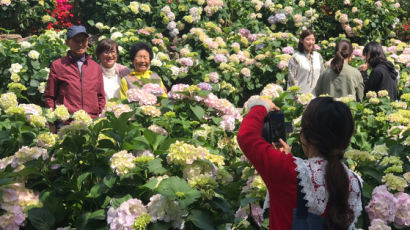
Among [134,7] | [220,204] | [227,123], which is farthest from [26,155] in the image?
[134,7]

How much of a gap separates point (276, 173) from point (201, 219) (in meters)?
0.38

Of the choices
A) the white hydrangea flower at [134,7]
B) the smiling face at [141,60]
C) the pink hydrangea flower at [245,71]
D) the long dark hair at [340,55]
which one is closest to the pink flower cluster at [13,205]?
the smiling face at [141,60]

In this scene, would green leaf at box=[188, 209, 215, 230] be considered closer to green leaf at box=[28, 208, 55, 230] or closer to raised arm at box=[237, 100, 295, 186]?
raised arm at box=[237, 100, 295, 186]

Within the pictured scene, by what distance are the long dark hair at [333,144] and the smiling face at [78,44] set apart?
8.85 feet

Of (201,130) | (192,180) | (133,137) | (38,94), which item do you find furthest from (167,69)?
(192,180)

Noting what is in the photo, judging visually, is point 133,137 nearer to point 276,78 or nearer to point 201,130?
point 201,130

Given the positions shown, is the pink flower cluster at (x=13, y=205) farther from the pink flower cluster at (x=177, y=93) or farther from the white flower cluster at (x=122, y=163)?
the pink flower cluster at (x=177, y=93)

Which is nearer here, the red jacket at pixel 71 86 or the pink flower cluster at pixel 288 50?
the red jacket at pixel 71 86

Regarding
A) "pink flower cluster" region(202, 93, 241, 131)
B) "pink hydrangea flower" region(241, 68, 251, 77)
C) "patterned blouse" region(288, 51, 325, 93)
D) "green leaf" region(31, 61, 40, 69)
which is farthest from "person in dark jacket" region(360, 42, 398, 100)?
"green leaf" region(31, 61, 40, 69)

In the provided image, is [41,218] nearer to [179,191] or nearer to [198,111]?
[179,191]

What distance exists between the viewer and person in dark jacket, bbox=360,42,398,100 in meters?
4.61

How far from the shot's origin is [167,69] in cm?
561

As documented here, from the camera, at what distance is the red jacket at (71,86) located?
367 centimetres

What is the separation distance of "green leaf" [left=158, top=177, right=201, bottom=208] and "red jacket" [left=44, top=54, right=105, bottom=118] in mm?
2165
